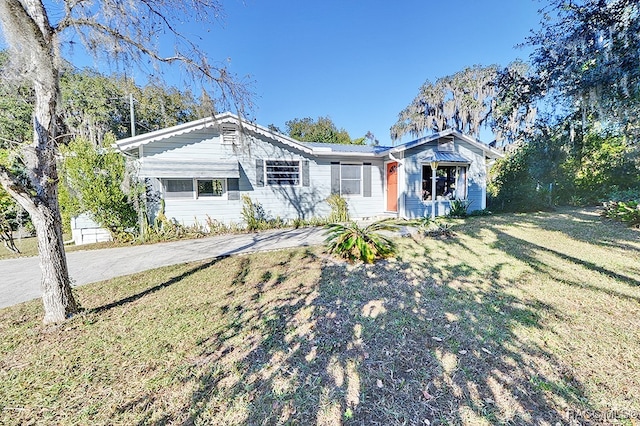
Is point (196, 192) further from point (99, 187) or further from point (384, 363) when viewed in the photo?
point (384, 363)

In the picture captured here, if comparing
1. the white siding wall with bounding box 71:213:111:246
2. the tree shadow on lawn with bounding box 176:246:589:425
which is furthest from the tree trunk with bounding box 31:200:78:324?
the white siding wall with bounding box 71:213:111:246

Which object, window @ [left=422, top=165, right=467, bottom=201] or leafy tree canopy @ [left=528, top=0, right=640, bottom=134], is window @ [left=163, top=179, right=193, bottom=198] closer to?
window @ [left=422, top=165, right=467, bottom=201]

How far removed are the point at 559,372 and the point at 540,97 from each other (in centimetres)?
770

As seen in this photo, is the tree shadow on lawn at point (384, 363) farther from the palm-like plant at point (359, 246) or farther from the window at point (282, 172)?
the window at point (282, 172)

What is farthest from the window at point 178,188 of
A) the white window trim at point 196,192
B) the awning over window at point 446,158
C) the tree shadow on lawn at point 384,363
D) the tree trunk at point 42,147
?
the awning over window at point 446,158

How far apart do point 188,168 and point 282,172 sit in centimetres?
321

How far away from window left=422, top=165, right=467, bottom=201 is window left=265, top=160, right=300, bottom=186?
5.41 m

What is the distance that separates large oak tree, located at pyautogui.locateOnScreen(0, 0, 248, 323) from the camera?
2746mm

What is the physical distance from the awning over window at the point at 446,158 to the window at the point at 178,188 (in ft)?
28.8

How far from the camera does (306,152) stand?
10117 mm

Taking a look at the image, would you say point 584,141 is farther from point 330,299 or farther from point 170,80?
point 170,80

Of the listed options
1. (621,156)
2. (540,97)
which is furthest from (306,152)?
(621,156)

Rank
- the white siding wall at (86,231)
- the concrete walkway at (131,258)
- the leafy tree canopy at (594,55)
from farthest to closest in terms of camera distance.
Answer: the white siding wall at (86,231) → the leafy tree canopy at (594,55) → the concrete walkway at (131,258)

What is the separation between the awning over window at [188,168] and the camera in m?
8.01
